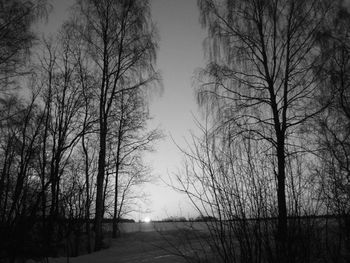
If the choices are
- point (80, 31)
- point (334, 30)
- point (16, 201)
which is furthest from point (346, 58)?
point (16, 201)

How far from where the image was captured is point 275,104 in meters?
7.26

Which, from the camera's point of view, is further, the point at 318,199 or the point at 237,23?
the point at 237,23

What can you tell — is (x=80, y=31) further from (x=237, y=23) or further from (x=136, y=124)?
(x=237, y=23)

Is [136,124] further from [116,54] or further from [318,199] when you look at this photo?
[318,199]

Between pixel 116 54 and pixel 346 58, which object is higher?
pixel 116 54

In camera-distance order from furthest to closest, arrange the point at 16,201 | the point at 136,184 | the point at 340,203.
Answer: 1. the point at 136,184
2. the point at 340,203
3. the point at 16,201

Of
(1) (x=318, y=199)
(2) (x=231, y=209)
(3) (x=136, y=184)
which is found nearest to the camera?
(2) (x=231, y=209)

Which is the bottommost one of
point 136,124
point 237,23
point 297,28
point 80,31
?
point 136,124

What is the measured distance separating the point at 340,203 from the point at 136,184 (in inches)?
597

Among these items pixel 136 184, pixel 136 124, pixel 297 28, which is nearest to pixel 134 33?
pixel 136 124

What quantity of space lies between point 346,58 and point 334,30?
3.18 feet

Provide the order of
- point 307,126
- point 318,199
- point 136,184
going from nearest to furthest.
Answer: point 318,199 < point 307,126 < point 136,184

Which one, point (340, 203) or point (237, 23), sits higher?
point (237, 23)

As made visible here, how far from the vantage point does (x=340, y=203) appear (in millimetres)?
3533
